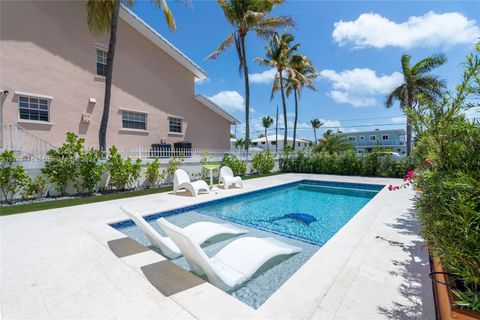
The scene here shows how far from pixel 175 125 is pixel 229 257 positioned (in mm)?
12966

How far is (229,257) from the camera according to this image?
3283 millimetres

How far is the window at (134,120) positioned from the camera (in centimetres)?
1266

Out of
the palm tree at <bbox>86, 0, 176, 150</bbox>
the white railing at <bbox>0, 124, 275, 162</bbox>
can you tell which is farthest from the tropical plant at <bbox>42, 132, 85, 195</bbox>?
the palm tree at <bbox>86, 0, 176, 150</bbox>

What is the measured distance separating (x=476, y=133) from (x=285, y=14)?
54.0 ft

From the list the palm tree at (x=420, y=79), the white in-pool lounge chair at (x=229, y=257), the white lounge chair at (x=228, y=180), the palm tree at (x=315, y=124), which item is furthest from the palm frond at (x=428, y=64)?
the palm tree at (x=315, y=124)

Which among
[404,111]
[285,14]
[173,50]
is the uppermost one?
[285,14]

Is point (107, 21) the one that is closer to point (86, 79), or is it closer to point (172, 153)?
point (86, 79)

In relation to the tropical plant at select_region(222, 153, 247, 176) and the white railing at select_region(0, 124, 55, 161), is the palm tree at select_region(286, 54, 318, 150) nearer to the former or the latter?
the tropical plant at select_region(222, 153, 247, 176)

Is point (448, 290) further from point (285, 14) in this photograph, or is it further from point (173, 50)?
point (285, 14)

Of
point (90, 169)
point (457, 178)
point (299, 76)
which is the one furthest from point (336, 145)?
point (457, 178)

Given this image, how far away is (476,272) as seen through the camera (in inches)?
62.6

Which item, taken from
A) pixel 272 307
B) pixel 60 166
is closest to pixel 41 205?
pixel 60 166

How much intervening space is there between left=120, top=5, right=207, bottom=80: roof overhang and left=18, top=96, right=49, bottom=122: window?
619cm

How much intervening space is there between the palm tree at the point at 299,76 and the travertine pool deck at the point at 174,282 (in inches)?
722
